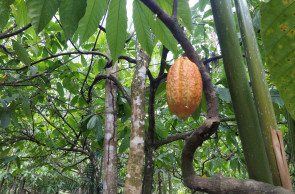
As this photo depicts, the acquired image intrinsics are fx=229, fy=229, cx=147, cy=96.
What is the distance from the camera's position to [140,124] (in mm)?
1271

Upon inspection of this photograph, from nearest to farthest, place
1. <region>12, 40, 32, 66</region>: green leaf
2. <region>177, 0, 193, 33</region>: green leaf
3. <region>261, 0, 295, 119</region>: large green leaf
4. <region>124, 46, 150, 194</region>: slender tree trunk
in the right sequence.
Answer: <region>261, 0, 295, 119</region>: large green leaf
<region>177, 0, 193, 33</region>: green leaf
<region>124, 46, 150, 194</region>: slender tree trunk
<region>12, 40, 32, 66</region>: green leaf

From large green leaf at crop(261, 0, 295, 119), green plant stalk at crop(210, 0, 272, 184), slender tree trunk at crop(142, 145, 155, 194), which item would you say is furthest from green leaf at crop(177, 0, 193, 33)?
slender tree trunk at crop(142, 145, 155, 194)

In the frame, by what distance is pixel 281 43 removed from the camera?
294 millimetres

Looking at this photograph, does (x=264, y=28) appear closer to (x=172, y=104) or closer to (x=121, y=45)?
(x=172, y=104)

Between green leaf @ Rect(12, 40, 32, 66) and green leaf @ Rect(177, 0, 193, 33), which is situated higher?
green leaf @ Rect(12, 40, 32, 66)

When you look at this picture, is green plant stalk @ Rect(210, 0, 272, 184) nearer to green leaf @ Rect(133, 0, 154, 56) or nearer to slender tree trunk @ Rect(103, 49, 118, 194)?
green leaf @ Rect(133, 0, 154, 56)

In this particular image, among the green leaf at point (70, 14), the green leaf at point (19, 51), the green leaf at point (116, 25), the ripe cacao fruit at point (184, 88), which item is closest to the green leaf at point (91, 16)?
the green leaf at point (116, 25)

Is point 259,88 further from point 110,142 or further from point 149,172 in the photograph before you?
point 110,142

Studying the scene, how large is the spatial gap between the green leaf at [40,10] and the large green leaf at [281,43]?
1.61ft

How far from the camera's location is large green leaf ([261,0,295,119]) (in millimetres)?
284

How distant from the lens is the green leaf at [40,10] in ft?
1.85

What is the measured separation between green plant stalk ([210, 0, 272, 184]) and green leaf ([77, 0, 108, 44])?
0.42 meters

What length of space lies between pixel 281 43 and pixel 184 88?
31 centimetres

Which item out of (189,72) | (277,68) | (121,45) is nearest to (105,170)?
(121,45)
